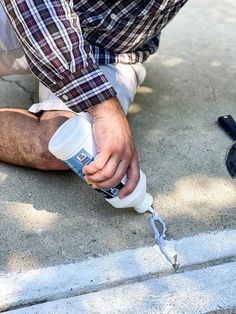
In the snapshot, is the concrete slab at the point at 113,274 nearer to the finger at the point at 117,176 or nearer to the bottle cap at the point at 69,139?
the finger at the point at 117,176

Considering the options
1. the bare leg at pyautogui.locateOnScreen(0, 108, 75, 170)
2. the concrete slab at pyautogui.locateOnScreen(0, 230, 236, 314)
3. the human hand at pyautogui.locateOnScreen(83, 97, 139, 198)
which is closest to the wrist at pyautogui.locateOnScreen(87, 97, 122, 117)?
the human hand at pyautogui.locateOnScreen(83, 97, 139, 198)

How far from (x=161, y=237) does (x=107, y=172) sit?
0.28 meters

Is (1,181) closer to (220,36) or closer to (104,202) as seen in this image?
(104,202)

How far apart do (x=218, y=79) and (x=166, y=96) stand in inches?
10.7

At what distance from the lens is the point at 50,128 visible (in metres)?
2.02

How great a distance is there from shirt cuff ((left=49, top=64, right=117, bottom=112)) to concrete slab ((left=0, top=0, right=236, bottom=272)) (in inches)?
13.7

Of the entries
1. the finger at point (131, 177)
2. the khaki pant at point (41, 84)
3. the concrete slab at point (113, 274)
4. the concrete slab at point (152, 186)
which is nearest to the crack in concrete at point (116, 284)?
the concrete slab at point (113, 274)

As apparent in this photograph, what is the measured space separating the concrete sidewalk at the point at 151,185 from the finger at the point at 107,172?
21 centimetres

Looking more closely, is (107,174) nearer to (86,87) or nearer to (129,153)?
(129,153)

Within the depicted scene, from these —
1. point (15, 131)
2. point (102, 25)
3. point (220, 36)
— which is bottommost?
point (220, 36)

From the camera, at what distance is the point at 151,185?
199cm

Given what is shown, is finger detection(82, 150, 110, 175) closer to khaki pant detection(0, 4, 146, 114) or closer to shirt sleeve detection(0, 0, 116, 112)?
shirt sleeve detection(0, 0, 116, 112)

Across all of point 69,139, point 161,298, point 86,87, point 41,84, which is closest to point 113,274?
point 161,298

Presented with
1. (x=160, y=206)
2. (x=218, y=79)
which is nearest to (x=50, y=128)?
(x=160, y=206)
